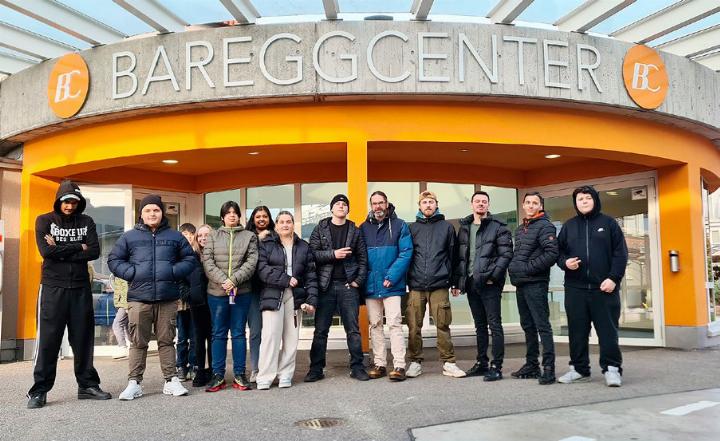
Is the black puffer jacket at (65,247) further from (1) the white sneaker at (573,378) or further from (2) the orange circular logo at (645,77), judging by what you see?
(2) the orange circular logo at (645,77)

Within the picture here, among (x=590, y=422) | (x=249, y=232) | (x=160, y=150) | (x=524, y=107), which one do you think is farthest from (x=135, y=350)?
(x=524, y=107)

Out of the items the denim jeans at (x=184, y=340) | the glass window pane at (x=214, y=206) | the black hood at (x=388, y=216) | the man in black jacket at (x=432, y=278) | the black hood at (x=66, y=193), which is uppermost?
the glass window pane at (x=214, y=206)

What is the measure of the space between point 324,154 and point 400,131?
1.60 m

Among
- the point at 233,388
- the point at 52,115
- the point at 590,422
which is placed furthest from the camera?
the point at 52,115

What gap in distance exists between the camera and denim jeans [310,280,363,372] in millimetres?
6059

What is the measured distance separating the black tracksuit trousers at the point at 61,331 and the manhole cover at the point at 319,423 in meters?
2.27

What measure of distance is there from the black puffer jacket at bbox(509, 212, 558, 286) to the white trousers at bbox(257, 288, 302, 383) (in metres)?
2.20

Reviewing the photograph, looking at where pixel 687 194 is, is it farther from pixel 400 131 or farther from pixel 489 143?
pixel 400 131

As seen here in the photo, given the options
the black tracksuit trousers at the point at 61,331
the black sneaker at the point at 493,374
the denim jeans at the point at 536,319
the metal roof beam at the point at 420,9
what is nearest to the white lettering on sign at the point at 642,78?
the metal roof beam at the point at 420,9

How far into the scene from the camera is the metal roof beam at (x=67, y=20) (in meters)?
6.24

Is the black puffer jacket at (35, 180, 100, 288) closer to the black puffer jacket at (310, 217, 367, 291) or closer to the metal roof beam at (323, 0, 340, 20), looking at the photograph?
the black puffer jacket at (310, 217, 367, 291)

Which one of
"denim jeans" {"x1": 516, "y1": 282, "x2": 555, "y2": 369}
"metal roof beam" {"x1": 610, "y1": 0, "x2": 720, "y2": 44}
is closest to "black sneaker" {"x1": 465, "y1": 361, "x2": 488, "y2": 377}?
"denim jeans" {"x1": 516, "y1": 282, "x2": 555, "y2": 369}

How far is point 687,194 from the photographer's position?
838 cm

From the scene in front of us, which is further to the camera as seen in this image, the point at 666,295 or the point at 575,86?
the point at 666,295
